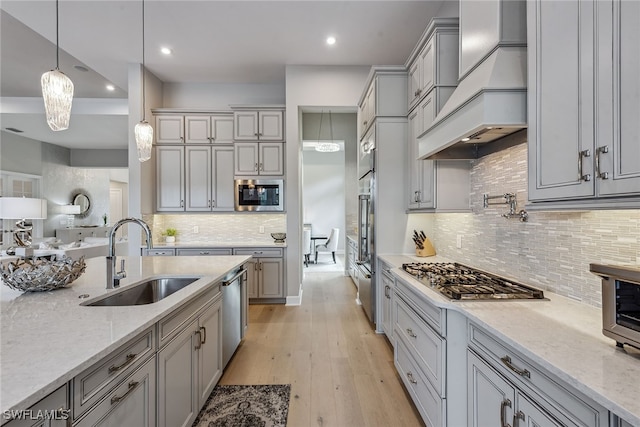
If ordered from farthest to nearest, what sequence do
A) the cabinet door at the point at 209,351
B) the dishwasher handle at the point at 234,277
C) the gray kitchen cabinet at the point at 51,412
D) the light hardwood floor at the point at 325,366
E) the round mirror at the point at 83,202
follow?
the round mirror at the point at 83,202 → the dishwasher handle at the point at 234,277 → the light hardwood floor at the point at 325,366 → the cabinet door at the point at 209,351 → the gray kitchen cabinet at the point at 51,412

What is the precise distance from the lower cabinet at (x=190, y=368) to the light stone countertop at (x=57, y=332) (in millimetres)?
241

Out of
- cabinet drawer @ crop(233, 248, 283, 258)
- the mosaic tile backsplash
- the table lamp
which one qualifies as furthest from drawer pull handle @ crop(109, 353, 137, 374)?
the table lamp

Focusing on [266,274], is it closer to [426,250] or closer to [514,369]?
[426,250]

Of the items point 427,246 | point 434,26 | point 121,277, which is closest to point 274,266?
point 427,246

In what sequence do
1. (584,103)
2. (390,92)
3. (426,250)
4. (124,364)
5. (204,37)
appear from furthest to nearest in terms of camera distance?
(204,37) < (390,92) < (426,250) < (124,364) < (584,103)

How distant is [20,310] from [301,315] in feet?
9.60

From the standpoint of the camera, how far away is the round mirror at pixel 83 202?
893 cm

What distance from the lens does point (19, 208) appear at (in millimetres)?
4867

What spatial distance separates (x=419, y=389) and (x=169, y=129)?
14.9ft

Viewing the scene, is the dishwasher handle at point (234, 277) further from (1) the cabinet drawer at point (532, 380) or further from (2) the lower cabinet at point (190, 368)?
(1) the cabinet drawer at point (532, 380)

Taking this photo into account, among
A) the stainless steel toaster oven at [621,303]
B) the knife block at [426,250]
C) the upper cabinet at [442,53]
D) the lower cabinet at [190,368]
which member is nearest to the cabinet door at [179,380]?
the lower cabinet at [190,368]

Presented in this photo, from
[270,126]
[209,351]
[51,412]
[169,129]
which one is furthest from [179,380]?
[169,129]

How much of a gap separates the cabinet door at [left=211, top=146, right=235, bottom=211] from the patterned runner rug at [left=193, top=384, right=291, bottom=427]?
2753 mm

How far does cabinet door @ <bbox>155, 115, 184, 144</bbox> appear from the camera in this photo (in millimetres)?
4464
